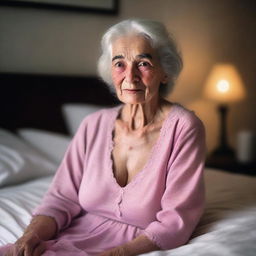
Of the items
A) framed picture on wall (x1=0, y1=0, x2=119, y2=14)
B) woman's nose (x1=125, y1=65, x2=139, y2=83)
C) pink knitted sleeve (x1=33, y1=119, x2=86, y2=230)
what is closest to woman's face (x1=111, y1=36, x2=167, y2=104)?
woman's nose (x1=125, y1=65, x2=139, y2=83)

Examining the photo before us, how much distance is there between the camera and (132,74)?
1147mm

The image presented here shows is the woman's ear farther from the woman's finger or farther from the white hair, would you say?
the woman's finger

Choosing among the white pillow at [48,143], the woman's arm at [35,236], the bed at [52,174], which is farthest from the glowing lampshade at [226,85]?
the woman's arm at [35,236]

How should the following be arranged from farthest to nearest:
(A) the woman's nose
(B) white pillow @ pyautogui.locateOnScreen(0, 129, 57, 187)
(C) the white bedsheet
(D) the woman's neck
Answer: (B) white pillow @ pyautogui.locateOnScreen(0, 129, 57, 187), (D) the woman's neck, (A) the woman's nose, (C) the white bedsheet

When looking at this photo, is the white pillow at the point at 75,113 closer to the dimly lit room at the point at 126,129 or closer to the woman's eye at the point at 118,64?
the dimly lit room at the point at 126,129

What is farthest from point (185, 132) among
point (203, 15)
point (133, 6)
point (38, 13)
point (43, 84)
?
point (203, 15)

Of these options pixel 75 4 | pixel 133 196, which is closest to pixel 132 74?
pixel 133 196

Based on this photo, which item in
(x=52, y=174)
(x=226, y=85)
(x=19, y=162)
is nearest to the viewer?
(x=19, y=162)

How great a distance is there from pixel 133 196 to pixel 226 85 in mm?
2012

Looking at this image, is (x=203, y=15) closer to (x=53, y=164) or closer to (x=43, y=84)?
(x=43, y=84)

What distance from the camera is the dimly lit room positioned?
3.58 ft

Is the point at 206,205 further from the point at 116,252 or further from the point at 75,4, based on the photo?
Result: the point at 75,4

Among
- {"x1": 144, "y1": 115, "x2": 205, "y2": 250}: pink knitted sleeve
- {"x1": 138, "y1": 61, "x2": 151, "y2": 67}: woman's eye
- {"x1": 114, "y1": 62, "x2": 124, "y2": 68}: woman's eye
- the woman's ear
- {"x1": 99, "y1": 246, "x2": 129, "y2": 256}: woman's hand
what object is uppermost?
{"x1": 138, "y1": 61, "x2": 151, "y2": 67}: woman's eye

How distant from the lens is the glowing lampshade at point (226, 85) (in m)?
2.92
